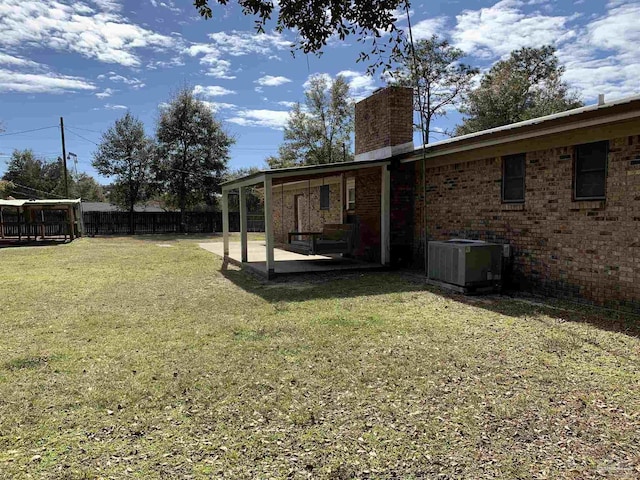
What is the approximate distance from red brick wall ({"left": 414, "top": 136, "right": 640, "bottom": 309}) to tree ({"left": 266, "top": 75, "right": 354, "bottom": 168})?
85.4ft

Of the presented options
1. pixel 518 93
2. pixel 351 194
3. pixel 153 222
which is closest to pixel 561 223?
pixel 351 194

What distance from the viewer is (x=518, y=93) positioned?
27.6 m

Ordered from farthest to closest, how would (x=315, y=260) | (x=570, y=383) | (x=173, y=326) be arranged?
(x=315, y=260) → (x=173, y=326) → (x=570, y=383)

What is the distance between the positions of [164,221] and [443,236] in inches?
1036

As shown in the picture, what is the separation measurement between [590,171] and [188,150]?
93.5 ft

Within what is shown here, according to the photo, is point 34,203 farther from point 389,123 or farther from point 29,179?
point 29,179

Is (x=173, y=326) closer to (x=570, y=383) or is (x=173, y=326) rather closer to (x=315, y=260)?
(x=570, y=383)

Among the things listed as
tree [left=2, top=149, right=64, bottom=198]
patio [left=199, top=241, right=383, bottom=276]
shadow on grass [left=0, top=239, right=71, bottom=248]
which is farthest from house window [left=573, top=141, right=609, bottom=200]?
tree [left=2, top=149, right=64, bottom=198]

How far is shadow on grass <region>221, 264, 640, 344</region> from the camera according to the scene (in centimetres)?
547

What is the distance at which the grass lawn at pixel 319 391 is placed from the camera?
2520 millimetres

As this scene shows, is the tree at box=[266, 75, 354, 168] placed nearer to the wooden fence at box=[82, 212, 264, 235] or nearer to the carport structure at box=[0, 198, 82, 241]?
the wooden fence at box=[82, 212, 264, 235]

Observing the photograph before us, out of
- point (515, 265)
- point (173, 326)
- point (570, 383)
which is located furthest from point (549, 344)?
point (173, 326)

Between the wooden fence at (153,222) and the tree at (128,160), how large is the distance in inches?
23.1

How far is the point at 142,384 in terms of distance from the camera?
363 cm
